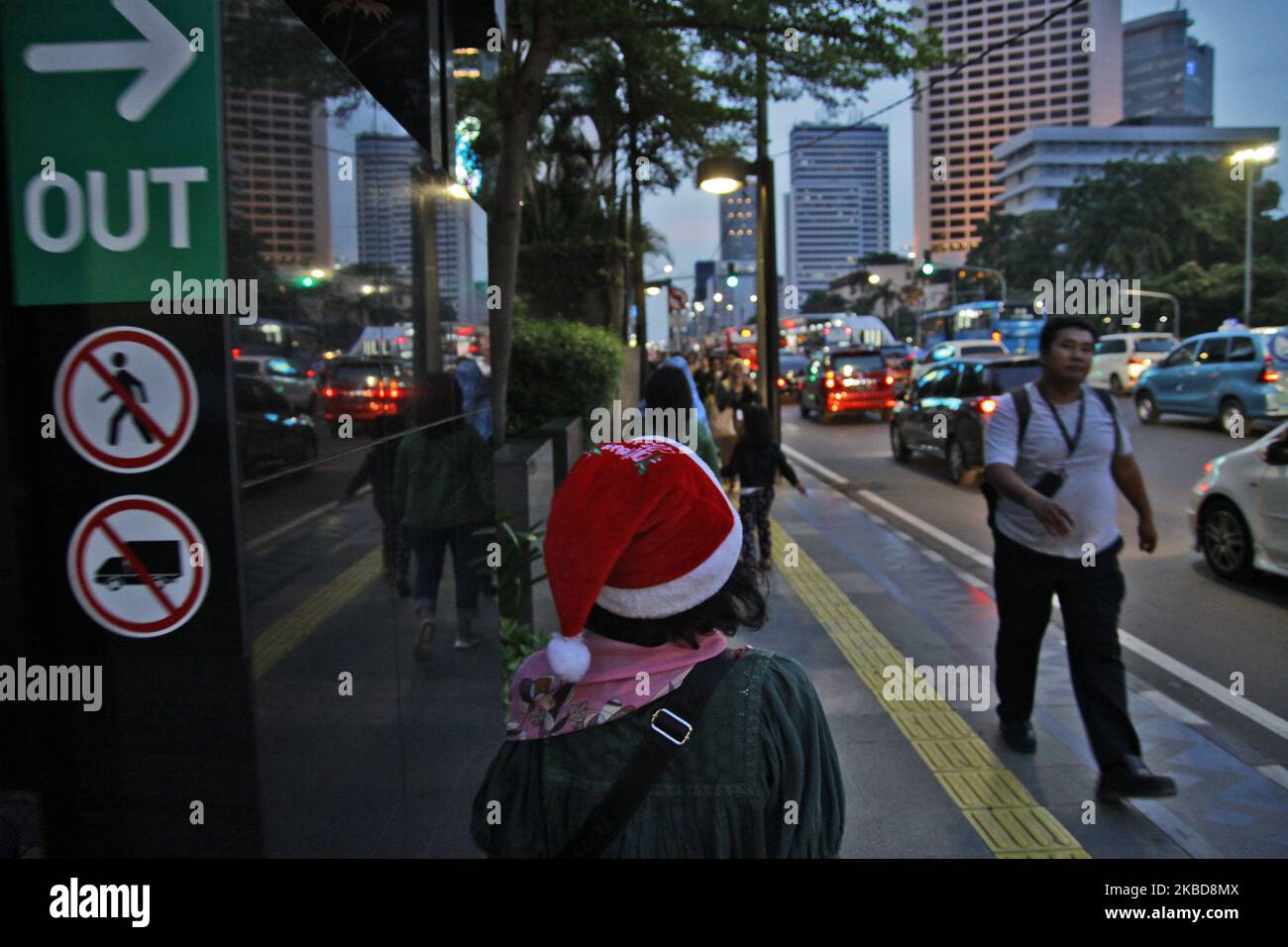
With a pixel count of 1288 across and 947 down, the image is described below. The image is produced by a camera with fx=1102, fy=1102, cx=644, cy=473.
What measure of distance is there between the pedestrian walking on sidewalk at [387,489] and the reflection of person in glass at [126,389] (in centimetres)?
111

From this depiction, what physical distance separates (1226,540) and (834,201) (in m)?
84.1

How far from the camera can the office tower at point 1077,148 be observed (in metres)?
119

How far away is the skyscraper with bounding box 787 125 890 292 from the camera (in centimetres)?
5350

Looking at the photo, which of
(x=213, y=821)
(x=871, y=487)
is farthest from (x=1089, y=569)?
(x=871, y=487)

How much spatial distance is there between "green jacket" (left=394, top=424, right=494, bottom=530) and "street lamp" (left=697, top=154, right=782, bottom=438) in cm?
1029

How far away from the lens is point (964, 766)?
487 cm

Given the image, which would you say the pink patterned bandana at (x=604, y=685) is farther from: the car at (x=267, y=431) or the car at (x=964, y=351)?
the car at (x=964, y=351)

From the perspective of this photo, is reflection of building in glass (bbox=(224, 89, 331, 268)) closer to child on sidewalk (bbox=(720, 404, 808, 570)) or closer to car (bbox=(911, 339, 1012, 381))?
child on sidewalk (bbox=(720, 404, 808, 570))

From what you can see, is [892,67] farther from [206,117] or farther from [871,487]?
[206,117]

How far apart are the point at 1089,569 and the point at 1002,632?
57 centimetres

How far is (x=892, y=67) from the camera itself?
442 inches

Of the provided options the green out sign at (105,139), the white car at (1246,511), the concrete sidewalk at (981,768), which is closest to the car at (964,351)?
the white car at (1246,511)

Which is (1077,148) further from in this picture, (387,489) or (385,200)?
(387,489)

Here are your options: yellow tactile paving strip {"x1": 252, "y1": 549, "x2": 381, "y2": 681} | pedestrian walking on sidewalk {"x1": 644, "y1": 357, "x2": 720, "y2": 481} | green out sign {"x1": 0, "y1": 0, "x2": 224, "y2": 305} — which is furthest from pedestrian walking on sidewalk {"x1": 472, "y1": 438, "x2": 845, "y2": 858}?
pedestrian walking on sidewalk {"x1": 644, "y1": 357, "x2": 720, "y2": 481}
